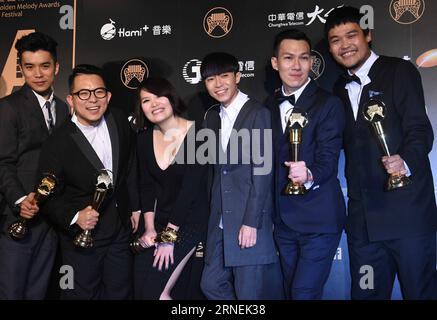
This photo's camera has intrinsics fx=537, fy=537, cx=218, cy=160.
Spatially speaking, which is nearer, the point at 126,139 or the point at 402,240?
the point at 402,240

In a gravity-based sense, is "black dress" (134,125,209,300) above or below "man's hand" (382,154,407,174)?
below

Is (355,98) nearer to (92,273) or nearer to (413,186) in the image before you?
(413,186)

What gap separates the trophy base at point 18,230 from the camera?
12.4ft

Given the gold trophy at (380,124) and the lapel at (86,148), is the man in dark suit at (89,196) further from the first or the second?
the gold trophy at (380,124)

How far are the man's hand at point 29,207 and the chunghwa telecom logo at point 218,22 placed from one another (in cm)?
187

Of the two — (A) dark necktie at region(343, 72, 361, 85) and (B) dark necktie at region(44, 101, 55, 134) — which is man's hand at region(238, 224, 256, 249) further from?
(B) dark necktie at region(44, 101, 55, 134)

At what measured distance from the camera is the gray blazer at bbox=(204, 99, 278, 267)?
3455 millimetres

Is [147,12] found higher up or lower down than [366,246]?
higher up

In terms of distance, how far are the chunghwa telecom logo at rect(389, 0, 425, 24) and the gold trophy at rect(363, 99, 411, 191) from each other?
0.95 m

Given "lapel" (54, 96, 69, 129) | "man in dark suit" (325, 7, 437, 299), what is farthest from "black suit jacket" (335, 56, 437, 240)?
"lapel" (54, 96, 69, 129)

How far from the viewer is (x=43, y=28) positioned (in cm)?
464

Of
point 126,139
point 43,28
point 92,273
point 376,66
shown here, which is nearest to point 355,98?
point 376,66
